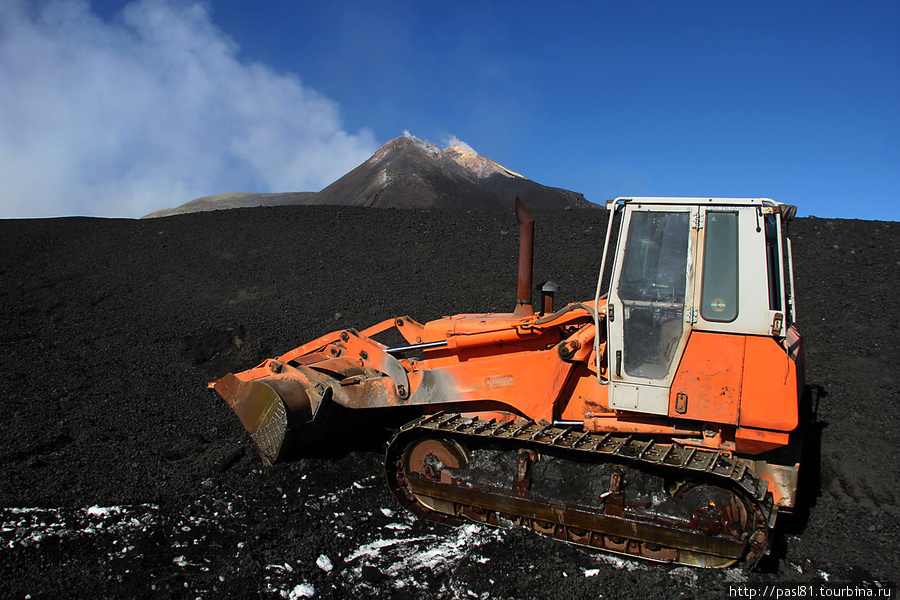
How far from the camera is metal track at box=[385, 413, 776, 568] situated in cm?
381

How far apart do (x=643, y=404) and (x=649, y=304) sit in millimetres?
698

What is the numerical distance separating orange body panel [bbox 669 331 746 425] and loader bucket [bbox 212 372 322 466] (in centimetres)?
313

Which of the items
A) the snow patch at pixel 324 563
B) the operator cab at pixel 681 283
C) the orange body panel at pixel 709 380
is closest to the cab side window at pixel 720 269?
the operator cab at pixel 681 283

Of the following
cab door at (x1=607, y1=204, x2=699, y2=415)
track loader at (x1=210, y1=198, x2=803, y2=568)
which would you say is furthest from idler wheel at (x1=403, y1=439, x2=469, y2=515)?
cab door at (x1=607, y1=204, x2=699, y2=415)

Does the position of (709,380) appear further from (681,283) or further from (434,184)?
(434,184)

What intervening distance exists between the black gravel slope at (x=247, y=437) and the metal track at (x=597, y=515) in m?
0.15

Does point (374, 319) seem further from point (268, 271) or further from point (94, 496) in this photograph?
point (94, 496)

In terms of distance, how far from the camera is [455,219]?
564 inches

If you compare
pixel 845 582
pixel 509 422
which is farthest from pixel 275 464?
pixel 845 582

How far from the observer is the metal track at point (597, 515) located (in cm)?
Result: 381

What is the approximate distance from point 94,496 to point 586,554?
4.06 metres

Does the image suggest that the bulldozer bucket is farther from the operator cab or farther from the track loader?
the operator cab

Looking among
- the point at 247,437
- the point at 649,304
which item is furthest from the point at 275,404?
the point at 649,304

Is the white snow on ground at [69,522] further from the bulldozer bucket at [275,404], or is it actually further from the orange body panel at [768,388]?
the orange body panel at [768,388]
